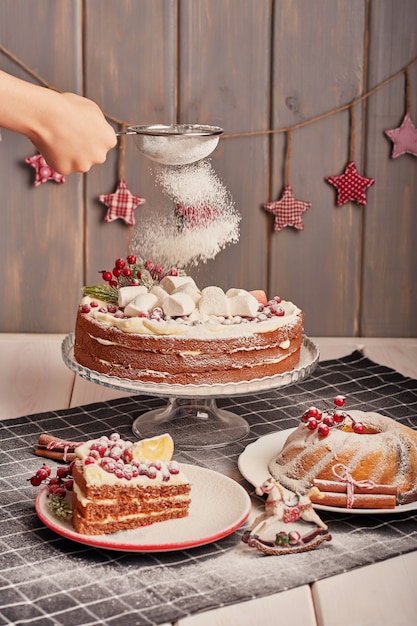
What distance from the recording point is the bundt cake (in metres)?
1.27

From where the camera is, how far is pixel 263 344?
1508mm

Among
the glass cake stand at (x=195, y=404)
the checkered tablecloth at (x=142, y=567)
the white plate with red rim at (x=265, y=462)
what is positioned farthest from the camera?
the glass cake stand at (x=195, y=404)

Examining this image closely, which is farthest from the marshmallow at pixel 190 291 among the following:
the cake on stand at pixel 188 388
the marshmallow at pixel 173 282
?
the cake on stand at pixel 188 388

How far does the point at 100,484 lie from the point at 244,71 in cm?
115

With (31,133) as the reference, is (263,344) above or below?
below

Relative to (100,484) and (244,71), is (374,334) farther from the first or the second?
(100,484)

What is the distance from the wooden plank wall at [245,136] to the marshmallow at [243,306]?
1.95ft

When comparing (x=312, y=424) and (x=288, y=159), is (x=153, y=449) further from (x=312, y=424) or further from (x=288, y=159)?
(x=288, y=159)

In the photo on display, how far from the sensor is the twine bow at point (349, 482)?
1254 millimetres

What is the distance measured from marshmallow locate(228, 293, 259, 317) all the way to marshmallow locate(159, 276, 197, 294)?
0.11 meters

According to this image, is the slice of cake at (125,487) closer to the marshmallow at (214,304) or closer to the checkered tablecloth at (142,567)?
the checkered tablecloth at (142,567)

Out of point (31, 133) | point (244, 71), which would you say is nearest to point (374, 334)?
point (244, 71)

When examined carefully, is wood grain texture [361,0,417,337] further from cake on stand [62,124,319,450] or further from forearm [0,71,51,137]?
forearm [0,71,51,137]

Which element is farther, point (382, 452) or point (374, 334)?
point (374, 334)
